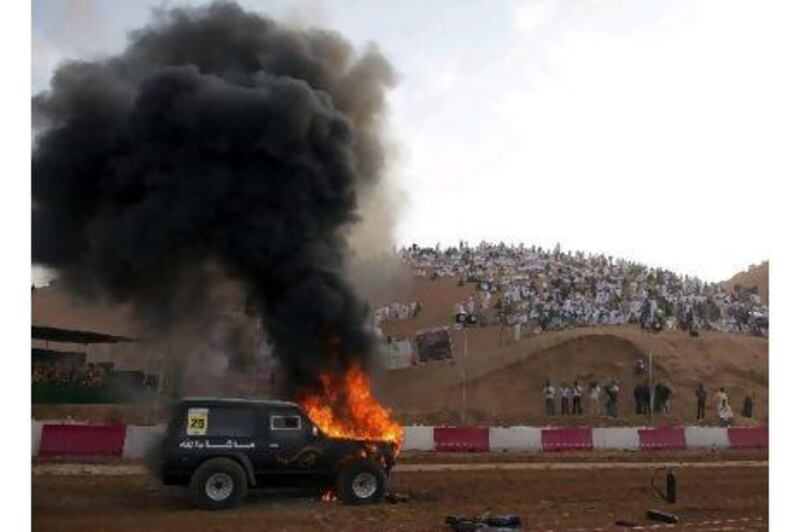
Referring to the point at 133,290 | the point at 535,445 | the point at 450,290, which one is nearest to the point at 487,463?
the point at 535,445

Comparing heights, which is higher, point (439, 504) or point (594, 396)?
point (594, 396)

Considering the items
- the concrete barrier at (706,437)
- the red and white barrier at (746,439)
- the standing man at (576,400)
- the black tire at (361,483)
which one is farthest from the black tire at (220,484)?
the standing man at (576,400)

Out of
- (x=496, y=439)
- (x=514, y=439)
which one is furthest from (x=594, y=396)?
(x=496, y=439)

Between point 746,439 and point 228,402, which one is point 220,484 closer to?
point 228,402

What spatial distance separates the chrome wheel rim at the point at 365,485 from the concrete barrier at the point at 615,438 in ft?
37.0

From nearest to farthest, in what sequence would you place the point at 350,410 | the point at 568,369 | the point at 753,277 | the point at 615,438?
the point at 350,410 < the point at 615,438 < the point at 568,369 < the point at 753,277

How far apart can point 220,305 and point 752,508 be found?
13.3m

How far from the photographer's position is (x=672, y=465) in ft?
67.2

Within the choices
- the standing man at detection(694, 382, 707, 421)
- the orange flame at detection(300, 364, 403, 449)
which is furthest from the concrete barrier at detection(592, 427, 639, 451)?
the orange flame at detection(300, 364, 403, 449)

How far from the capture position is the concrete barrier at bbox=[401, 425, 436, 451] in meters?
22.2

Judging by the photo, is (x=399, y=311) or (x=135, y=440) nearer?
(x=135, y=440)

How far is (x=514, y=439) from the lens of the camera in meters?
22.8

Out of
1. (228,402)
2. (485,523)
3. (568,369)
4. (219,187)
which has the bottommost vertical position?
(485,523)

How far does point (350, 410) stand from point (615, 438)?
10521mm
